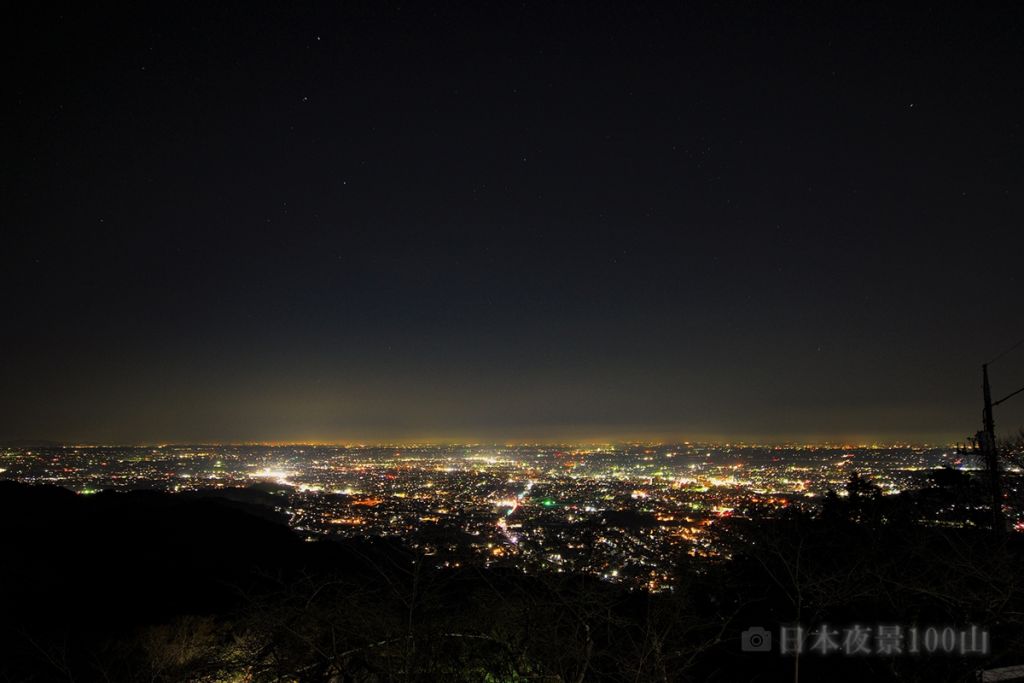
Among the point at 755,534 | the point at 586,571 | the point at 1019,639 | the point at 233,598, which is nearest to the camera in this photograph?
the point at 1019,639

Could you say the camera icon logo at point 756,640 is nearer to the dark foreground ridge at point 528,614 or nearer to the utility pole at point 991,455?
the dark foreground ridge at point 528,614

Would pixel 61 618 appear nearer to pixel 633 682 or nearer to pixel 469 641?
pixel 469 641

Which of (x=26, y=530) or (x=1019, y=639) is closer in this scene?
(x=1019, y=639)

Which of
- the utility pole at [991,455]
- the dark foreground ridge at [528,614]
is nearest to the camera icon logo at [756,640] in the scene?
the dark foreground ridge at [528,614]

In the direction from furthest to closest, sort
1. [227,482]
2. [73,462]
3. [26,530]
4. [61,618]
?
[73,462]
[227,482]
[26,530]
[61,618]

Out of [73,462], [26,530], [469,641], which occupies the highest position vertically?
[469,641]

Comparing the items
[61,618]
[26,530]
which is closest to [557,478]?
[26,530]
